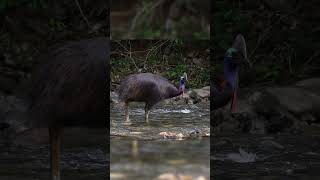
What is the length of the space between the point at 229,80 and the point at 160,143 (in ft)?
5.50

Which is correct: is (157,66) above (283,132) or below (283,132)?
above

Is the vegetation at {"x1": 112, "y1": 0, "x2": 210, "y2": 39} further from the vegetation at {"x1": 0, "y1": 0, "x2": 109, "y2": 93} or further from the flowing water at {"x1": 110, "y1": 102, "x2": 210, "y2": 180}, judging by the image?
the vegetation at {"x1": 0, "y1": 0, "x2": 109, "y2": 93}

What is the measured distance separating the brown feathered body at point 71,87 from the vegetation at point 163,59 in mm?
678

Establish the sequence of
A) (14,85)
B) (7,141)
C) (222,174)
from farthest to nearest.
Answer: (14,85)
(7,141)
(222,174)

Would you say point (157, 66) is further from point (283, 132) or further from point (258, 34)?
point (258, 34)

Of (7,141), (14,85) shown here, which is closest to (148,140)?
(7,141)

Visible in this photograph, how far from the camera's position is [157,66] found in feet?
17.1

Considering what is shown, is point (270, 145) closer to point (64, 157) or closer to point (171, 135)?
point (171, 135)

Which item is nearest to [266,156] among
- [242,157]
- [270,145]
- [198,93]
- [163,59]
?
[242,157]

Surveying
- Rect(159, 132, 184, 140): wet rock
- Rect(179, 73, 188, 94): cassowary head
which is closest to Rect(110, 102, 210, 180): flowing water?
Rect(159, 132, 184, 140): wet rock

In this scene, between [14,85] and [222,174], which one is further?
[14,85]

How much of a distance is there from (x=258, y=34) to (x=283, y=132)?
143 cm

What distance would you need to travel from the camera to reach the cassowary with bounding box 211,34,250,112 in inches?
248

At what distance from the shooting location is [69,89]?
4215 mm
